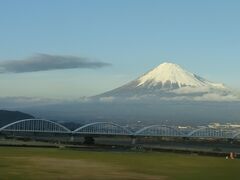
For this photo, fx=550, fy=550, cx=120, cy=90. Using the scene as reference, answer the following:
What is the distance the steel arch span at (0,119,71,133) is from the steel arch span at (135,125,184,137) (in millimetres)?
18478

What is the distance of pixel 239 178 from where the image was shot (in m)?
30.8

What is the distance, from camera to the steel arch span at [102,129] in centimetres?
12964

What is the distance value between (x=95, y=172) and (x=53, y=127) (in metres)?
102

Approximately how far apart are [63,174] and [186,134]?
340 ft

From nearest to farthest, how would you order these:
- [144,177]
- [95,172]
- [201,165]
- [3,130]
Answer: [144,177] < [95,172] < [201,165] < [3,130]

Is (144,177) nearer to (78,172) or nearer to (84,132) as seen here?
(78,172)

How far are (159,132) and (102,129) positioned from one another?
561 inches

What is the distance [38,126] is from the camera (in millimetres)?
134750

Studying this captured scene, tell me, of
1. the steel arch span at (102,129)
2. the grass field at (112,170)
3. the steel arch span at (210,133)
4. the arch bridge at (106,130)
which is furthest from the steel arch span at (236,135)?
the grass field at (112,170)

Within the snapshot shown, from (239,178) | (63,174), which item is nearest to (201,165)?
(239,178)

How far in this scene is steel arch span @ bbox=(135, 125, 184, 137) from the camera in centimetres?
13138

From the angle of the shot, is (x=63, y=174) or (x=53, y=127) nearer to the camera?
(x=63, y=174)

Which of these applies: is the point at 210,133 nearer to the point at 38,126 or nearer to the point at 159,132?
the point at 159,132

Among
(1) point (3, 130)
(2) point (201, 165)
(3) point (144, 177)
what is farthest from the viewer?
(1) point (3, 130)
